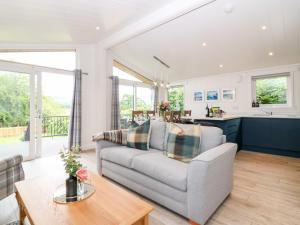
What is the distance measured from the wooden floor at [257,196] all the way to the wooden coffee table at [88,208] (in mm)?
597

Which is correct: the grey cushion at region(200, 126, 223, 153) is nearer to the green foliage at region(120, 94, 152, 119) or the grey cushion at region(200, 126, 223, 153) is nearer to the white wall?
the white wall

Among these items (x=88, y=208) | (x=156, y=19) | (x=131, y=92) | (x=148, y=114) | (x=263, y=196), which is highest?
(x=156, y=19)

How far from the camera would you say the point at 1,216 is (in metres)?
1.78

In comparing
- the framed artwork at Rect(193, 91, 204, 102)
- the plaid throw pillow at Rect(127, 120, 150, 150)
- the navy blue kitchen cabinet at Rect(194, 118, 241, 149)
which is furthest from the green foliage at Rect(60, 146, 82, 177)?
the framed artwork at Rect(193, 91, 204, 102)

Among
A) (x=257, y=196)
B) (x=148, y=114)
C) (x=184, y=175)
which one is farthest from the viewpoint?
(x=148, y=114)

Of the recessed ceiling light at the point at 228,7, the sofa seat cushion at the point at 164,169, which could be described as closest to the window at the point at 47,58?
the sofa seat cushion at the point at 164,169

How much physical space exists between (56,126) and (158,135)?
379 cm

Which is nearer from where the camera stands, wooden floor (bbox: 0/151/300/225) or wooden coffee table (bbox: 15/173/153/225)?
wooden coffee table (bbox: 15/173/153/225)

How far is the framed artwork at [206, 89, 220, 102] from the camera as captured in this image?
5434 mm

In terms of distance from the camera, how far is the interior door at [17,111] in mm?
3418

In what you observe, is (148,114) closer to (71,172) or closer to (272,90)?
(272,90)

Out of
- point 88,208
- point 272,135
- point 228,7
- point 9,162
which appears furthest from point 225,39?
point 9,162

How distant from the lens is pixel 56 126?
16.8 feet

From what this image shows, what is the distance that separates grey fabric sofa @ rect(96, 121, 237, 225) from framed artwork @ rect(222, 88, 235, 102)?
335 cm
